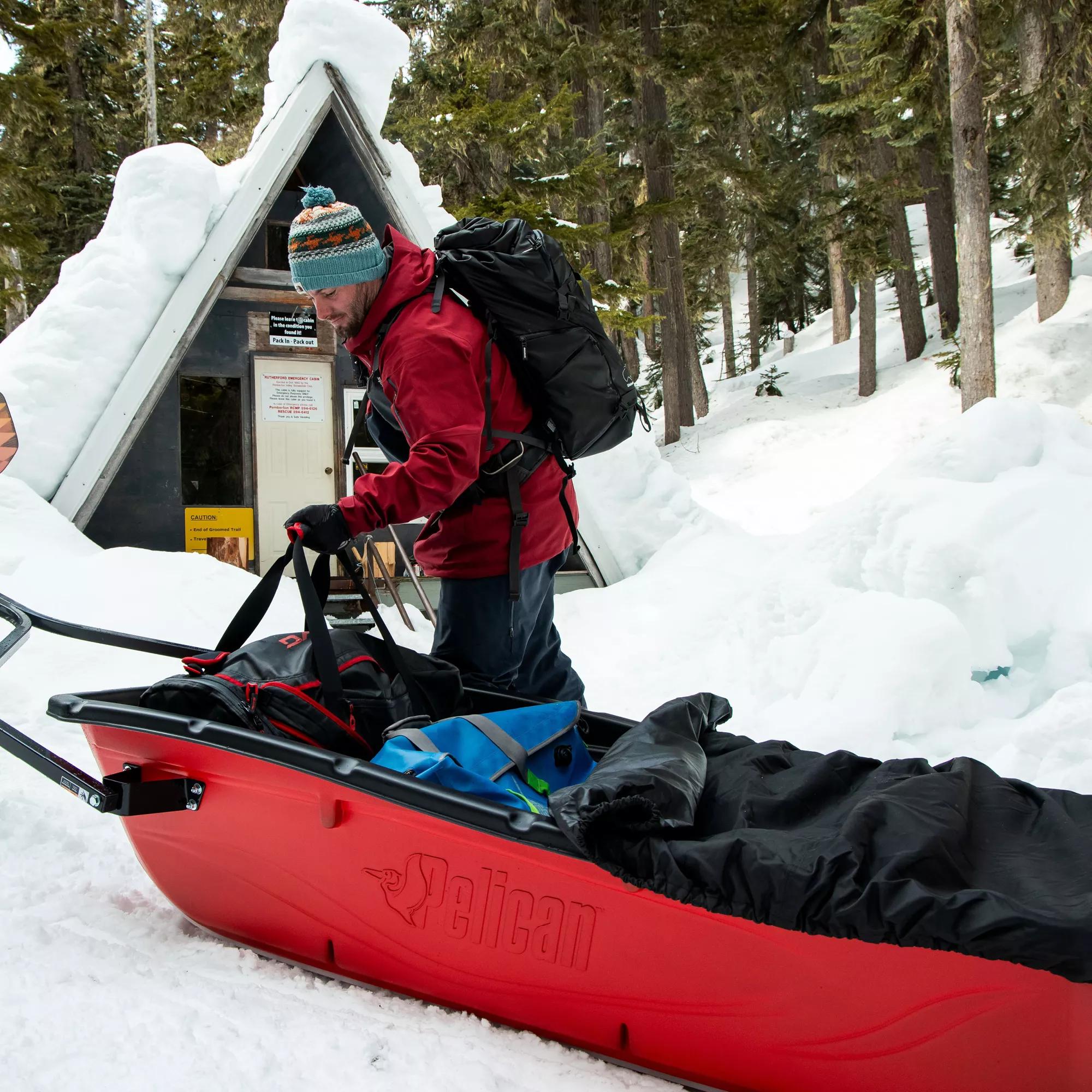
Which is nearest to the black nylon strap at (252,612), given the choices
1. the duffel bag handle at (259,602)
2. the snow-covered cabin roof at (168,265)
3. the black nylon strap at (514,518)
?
the duffel bag handle at (259,602)

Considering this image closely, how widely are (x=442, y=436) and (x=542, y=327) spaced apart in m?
0.55

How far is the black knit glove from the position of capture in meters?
2.35

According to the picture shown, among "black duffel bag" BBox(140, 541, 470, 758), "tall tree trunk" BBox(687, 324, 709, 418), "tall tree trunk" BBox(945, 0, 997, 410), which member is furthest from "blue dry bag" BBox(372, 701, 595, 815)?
"tall tree trunk" BBox(687, 324, 709, 418)

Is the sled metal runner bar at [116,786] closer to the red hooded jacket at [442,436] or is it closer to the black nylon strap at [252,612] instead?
the black nylon strap at [252,612]

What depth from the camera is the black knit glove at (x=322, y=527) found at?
2.35m

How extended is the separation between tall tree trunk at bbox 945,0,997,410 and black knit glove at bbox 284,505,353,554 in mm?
12022

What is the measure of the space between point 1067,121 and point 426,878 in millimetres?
13203

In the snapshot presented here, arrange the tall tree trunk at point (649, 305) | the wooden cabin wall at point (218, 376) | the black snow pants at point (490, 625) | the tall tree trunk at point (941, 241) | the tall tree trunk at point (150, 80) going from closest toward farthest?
the black snow pants at point (490, 625) < the wooden cabin wall at point (218, 376) < the tall tree trunk at point (150, 80) < the tall tree trunk at point (649, 305) < the tall tree trunk at point (941, 241)

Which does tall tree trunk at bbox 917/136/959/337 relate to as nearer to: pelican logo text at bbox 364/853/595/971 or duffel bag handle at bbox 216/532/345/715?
duffel bag handle at bbox 216/532/345/715

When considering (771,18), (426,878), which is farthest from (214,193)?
(771,18)

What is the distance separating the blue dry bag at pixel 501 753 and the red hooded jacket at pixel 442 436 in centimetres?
53

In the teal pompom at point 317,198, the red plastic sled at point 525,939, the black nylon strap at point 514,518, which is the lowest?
the red plastic sled at point 525,939

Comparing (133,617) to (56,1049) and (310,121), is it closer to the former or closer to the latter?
(56,1049)

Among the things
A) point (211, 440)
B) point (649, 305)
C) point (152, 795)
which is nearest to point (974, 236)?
point (211, 440)
